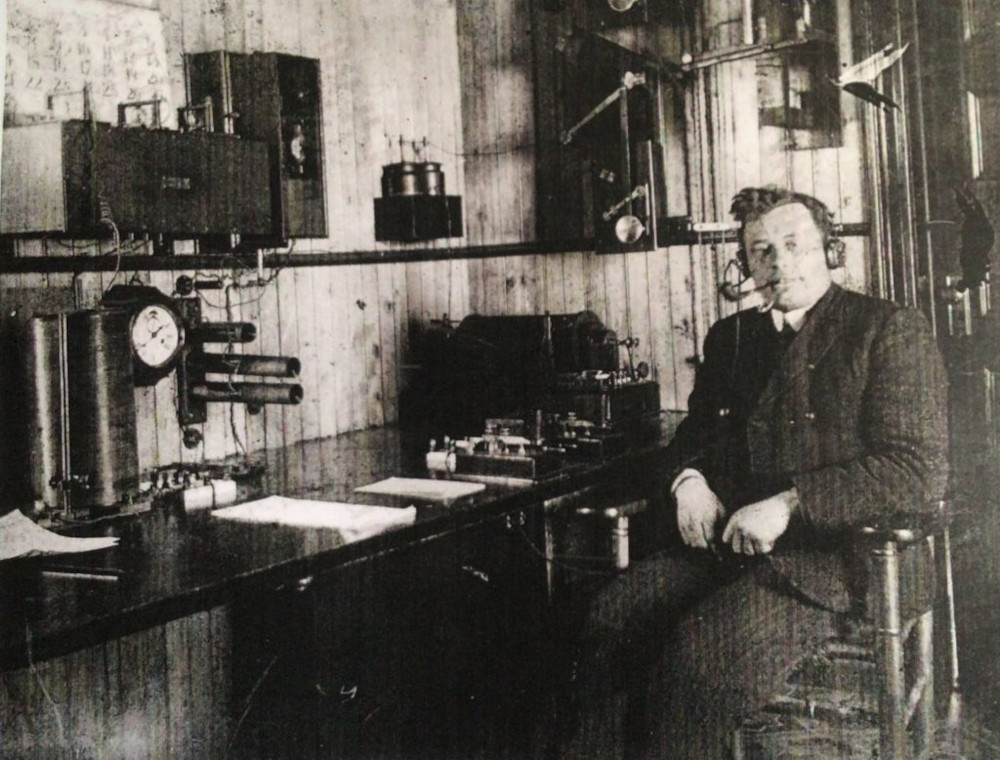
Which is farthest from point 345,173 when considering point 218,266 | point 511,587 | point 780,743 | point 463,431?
point 780,743

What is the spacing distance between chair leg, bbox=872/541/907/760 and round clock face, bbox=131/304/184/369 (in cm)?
207

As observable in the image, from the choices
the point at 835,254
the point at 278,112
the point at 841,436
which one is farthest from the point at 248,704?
the point at 835,254

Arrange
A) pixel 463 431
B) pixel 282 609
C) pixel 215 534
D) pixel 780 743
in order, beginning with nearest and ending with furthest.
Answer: pixel 215 534 < pixel 780 743 < pixel 282 609 < pixel 463 431

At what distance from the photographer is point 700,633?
9.20 ft

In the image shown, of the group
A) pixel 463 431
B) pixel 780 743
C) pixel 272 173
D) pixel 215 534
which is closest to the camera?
pixel 215 534

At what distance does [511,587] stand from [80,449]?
4.70ft

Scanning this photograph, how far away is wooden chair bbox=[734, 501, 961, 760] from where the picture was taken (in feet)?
8.42

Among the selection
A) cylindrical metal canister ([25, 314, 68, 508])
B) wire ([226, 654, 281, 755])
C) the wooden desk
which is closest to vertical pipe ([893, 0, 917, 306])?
the wooden desk

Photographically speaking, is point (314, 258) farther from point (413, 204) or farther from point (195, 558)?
point (195, 558)

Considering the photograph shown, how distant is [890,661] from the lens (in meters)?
2.59

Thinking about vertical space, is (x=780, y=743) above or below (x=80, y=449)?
below

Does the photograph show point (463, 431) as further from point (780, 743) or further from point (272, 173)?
point (780, 743)

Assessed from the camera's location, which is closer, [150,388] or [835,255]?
[835,255]

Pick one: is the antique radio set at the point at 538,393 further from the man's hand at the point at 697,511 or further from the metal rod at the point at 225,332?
the metal rod at the point at 225,332
